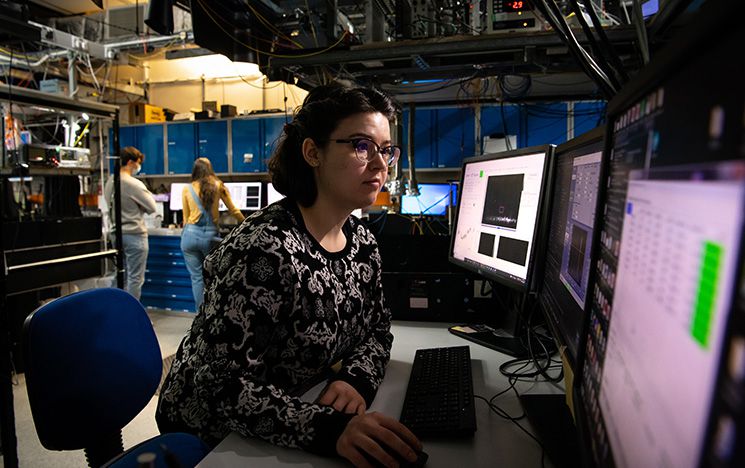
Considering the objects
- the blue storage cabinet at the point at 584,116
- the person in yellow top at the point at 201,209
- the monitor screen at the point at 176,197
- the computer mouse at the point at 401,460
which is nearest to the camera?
the computer mouse at the point at 401,460

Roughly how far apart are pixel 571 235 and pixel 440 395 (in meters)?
0.41

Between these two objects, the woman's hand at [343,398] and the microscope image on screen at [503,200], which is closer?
the woman's hand at [343,398]

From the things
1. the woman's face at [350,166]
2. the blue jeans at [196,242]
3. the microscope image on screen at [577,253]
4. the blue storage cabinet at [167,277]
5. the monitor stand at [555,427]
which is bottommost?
the blue storage cabinet at [167,277]

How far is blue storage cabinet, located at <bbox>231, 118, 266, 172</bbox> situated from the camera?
5.05 metres

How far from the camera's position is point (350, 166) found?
3.79 ft

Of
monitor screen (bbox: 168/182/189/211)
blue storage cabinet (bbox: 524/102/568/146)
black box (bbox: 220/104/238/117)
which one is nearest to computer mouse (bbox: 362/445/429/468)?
blue storage cabinet (bbox: 524/102/568/146)

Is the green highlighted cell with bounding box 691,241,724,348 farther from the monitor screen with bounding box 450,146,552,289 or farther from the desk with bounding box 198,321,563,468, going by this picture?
the monitor screen with bounding box 450,146,552,289

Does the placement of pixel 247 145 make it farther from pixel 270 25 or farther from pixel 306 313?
pixel 306 313

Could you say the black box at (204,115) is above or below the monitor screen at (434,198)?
above

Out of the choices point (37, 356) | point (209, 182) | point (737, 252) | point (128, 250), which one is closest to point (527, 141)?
point (209, 182)

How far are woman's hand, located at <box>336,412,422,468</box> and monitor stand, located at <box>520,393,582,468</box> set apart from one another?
0.21 metres

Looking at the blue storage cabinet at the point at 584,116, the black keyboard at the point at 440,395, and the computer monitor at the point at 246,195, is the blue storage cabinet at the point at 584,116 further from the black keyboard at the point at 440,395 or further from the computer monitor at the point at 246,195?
the black keyboard at the point at 440,395

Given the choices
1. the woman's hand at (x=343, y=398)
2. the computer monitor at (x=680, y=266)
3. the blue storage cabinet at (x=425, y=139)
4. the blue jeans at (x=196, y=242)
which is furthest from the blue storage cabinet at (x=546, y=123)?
the computer monitor at (x=680, y=266)

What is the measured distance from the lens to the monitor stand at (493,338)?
4.17ft
